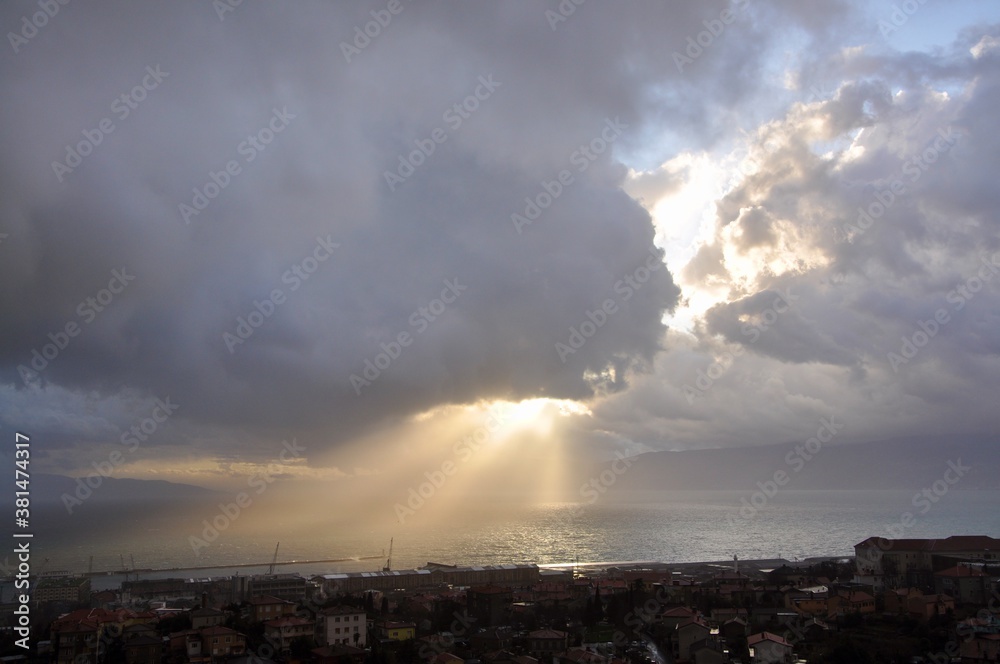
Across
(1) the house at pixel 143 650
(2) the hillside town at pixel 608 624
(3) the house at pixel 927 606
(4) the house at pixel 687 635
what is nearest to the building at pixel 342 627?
(2) the hillside town at pixel 608 624

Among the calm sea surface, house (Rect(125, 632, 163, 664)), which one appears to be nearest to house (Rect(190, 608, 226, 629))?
house (Rect(125, 632, 163, 664))

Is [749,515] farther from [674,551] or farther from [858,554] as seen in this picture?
[858,554]

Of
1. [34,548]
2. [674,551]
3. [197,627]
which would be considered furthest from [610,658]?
[34,548]

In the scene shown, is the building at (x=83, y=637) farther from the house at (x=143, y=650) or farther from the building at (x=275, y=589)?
the building at (x=275, y=589)

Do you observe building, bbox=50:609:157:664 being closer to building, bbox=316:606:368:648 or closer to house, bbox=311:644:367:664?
building, bbox=316:606:368:648

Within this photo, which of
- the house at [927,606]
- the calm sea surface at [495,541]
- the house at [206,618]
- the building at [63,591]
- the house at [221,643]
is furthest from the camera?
the calm sea surface at [495,541]

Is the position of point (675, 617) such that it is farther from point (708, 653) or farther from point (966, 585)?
point (966, 585)
